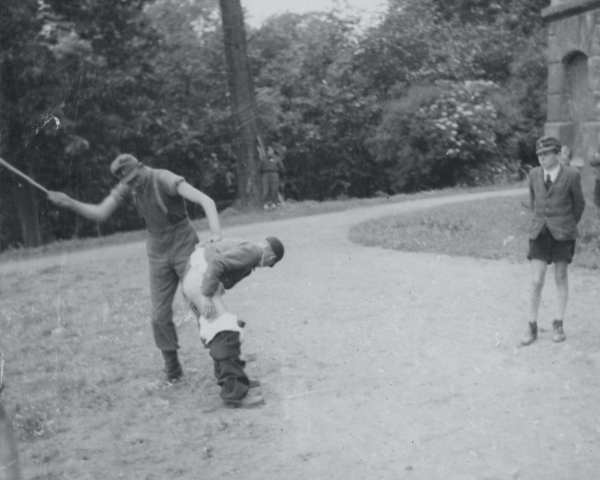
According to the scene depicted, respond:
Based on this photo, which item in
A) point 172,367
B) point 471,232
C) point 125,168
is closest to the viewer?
point 125,168

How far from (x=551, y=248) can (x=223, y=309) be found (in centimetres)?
282

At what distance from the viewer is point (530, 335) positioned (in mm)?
6730

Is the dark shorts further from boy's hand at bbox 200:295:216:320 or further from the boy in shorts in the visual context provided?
boy's hand at bbox 200:295:216:320

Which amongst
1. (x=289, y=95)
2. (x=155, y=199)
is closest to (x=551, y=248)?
(x=155, y=199)

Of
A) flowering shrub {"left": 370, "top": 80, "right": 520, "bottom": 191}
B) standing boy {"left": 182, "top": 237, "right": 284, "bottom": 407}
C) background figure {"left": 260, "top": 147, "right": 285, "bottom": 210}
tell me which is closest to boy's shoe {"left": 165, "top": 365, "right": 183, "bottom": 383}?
standing boy {"left": 182, "top": 237, "right": 284, "bottom": 407}

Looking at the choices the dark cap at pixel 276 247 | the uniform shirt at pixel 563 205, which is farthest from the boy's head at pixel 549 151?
the dark cap at pixel 276 247

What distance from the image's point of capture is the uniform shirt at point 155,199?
6.04m

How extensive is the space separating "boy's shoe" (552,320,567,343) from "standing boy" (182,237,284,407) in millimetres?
2528

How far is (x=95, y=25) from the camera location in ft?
63.4

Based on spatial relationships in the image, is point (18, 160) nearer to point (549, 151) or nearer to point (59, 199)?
point (59, 199)

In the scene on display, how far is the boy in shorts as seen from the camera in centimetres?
658

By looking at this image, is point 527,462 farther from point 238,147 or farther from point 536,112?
point 536,112

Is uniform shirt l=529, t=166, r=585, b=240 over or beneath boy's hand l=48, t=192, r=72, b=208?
beneath

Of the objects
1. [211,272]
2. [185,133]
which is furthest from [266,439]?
[185,133]
